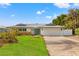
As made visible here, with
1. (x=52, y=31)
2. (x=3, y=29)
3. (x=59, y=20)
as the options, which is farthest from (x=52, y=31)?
(x=3, y=29)

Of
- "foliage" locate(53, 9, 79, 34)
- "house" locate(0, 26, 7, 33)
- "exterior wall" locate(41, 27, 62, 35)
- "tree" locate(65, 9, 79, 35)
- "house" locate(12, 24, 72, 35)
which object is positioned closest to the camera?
→ "house" locate(0, 26, 7, 33)

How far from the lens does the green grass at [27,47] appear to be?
5.84m

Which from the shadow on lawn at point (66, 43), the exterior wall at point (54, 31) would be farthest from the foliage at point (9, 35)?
the shadow on lawn at point (66, 43)

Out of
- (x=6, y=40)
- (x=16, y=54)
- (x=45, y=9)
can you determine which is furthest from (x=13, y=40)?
(x=45, y=9)

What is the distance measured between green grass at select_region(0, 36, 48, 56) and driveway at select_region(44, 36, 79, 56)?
0.14m

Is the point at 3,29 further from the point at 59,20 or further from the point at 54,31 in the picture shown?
the point at 59,20

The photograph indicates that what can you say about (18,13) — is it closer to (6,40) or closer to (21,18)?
(21,18)

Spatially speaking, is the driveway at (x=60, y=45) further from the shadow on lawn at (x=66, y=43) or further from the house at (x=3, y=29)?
the house at (x=3, y=29)

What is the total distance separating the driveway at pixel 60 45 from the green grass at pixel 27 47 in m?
0.14

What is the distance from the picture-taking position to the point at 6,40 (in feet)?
20.5

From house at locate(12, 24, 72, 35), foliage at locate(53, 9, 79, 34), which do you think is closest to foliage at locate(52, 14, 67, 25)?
foliage at locate(53, 9, 79, 34)

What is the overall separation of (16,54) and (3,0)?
45.6 inches

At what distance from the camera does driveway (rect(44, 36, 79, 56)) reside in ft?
19.9

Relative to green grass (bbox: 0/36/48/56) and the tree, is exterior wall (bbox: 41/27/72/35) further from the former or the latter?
the tree
